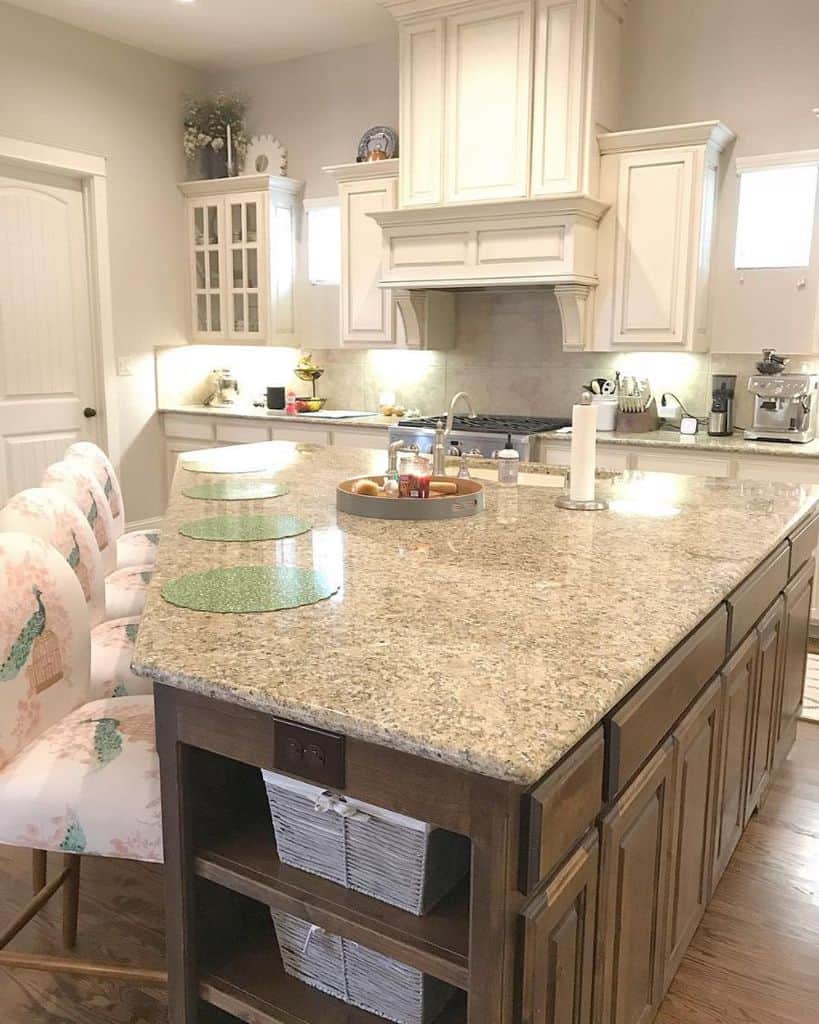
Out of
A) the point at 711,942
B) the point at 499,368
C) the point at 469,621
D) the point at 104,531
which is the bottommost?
the point at 711,942

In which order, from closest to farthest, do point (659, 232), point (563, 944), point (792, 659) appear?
point (563, 944) < point (792, 659) < point (659, 232)

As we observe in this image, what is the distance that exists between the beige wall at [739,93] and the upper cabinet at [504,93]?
8.2 inches

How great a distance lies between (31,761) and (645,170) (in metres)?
3.81

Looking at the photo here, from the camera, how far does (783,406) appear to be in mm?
4148

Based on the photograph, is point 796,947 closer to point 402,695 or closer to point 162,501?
point 402,695

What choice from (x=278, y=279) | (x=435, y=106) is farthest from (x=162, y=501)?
(x=435, y=106)

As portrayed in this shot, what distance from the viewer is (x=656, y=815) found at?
1.56 metres

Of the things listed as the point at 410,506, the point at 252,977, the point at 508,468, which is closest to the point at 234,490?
the point at 410,506

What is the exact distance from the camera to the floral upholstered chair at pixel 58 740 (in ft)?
5.28

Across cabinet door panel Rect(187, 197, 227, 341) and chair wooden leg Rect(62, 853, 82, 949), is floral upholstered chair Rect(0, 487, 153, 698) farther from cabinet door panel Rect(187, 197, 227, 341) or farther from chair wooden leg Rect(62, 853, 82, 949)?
cabinet door panel Rect(187, 197, 227, 341)

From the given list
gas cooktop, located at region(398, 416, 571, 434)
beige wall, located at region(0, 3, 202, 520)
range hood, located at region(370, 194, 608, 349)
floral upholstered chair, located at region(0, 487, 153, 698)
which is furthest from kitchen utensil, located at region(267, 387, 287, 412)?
floral upholstered chair, located at region(0, 487, 153, 698)

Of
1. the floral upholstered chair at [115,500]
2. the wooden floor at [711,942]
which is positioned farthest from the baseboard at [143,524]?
the wooden floor at [711,942]

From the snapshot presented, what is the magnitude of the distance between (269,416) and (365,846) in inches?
170

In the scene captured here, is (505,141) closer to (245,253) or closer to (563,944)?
(245,253)
